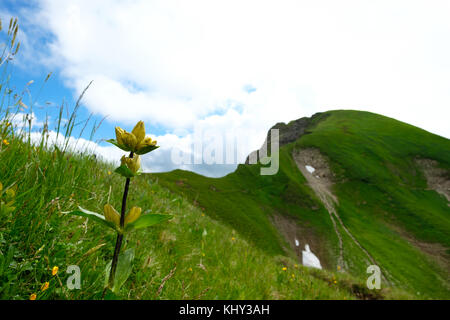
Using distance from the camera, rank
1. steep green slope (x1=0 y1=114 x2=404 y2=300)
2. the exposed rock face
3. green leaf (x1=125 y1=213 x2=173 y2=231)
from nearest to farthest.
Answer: green leaf (x1=125 y1=213 x2=173 y2=231) → steep green slope (x1=0 y1=114 x2=404 y2=300) → the exposed rock face

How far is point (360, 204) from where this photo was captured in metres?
80.5

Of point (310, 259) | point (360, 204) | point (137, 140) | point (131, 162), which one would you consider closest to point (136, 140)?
point (137, 140)

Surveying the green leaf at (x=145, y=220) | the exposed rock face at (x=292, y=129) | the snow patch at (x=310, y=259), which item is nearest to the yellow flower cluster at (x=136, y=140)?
the green leaf at (x=145, y=220)

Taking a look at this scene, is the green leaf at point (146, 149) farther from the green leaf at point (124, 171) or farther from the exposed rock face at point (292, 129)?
the exposed rock face at point (292, 129)

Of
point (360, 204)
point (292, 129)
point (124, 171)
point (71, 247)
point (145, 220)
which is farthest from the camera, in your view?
point (292, 129)

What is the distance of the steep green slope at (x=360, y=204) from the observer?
54.1 metres

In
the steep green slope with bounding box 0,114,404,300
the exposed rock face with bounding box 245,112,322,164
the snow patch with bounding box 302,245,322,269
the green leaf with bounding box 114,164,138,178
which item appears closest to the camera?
the green leaf with bounding box 114,164,138,178

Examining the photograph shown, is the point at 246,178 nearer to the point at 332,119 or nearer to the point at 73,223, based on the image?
the point at 73,223

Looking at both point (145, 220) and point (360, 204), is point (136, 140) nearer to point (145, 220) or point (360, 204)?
point (145, 220)

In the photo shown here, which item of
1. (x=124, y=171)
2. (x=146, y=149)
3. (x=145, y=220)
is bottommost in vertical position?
(x=145, y=220)

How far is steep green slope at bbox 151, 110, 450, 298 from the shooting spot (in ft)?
178

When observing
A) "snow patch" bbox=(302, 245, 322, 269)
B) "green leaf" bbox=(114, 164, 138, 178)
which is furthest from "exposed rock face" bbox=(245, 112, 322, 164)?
"green leaf" bbox=(114, 164, 138, 178)

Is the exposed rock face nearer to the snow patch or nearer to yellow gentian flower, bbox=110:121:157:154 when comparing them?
the snow patch

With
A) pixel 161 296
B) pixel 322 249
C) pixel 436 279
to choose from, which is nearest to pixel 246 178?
pixel 322 249
